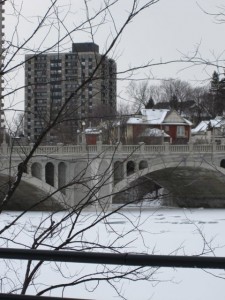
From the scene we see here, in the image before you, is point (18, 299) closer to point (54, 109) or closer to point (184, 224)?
point (54, 109)

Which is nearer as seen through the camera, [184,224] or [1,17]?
[1,17]

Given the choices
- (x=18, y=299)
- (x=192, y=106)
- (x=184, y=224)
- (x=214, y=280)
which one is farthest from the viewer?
(x=192, y=106)

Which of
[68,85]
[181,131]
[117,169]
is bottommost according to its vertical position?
[181,131]

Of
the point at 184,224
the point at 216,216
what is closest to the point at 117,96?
the point at 184,224

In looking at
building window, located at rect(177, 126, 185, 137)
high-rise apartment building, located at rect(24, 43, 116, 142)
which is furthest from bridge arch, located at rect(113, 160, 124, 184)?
building window, located at rect(177, 126, 185, 137)

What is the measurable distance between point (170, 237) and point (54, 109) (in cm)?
2130

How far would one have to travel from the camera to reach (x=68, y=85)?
10.2 ft

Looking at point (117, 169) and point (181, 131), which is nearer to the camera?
point (117, 169)

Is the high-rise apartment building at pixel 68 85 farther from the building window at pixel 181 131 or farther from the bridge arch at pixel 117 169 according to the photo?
the building window at pixel 181 131

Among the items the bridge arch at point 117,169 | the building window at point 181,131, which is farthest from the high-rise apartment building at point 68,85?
the building window at point 181,131

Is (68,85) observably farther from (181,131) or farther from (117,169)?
(181,131)

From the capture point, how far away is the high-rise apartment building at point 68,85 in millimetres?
2965

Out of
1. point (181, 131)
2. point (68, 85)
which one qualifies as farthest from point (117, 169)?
point (181, 131)

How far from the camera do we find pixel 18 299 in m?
1.67
